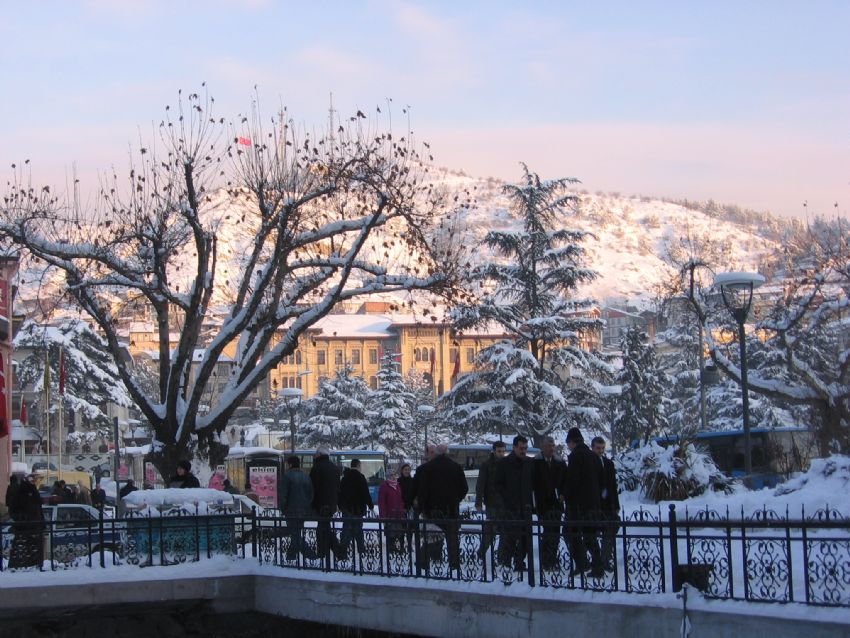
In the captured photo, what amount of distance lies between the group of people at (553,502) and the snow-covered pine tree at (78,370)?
52.1 metres

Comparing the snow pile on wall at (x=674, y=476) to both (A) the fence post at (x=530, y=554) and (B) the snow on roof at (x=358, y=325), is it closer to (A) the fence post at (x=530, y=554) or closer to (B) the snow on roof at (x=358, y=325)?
(A) the fence post at (x=530, y=554)

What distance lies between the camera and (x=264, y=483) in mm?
44500

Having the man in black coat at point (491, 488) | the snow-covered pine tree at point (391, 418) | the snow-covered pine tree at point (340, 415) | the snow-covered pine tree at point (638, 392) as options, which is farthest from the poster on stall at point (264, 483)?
the snow-covered pine tree at point (340, 415)

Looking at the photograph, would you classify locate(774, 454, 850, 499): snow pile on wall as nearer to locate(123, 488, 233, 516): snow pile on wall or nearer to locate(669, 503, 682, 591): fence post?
locate(669, 503, 682, 591): fence post

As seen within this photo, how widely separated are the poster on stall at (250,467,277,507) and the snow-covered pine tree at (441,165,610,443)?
6.56 meters

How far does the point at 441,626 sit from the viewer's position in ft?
42.2

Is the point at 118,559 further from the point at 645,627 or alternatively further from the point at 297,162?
the point at 297,162

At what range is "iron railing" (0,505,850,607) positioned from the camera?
1013 centimetres

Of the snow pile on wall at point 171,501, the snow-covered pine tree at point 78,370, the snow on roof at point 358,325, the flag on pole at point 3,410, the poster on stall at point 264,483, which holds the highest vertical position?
the snow on roof at point 358,325

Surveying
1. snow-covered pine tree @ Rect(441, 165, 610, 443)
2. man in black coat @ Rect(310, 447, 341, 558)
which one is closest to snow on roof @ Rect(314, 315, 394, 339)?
snow-covered pine tree @ Rect(441, 165, 610, 443)

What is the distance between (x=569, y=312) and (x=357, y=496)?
96.5 ft

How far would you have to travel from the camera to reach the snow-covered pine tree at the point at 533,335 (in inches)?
1777

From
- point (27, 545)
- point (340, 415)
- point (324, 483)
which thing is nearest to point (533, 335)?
point (324, 483)

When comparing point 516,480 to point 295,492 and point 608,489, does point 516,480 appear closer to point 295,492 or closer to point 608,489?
point 608,489
